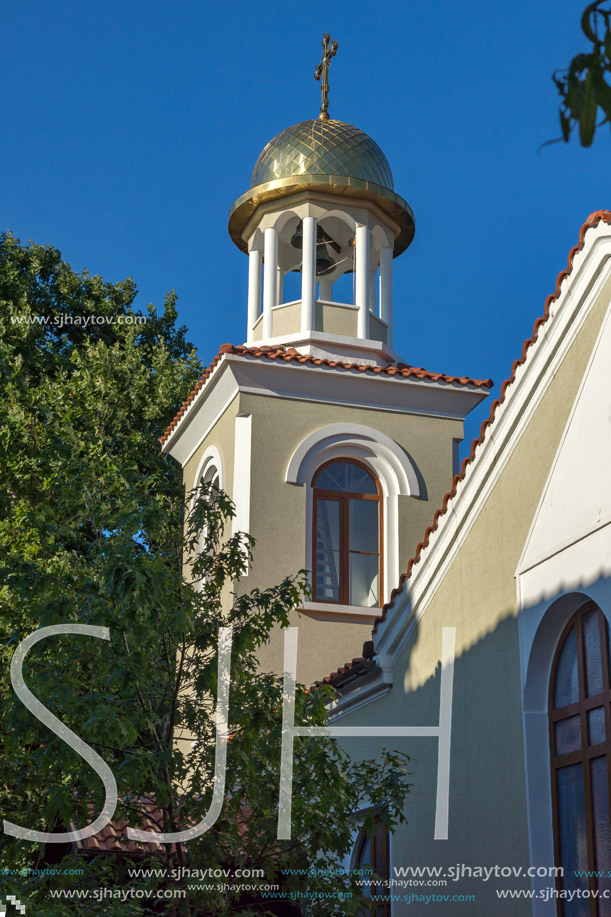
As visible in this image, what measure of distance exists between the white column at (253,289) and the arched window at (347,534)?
313 centimetres

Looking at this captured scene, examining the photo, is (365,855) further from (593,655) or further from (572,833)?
(593,655)

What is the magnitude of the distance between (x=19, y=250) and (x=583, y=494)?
20213mm

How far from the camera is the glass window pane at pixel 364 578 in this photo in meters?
15.3

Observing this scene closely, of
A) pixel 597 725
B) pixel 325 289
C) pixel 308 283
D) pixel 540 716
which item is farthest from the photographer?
pixel 325 289

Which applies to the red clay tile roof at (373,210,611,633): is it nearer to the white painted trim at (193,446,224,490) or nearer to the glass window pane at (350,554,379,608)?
the glass window pane at (350,554,379,608)

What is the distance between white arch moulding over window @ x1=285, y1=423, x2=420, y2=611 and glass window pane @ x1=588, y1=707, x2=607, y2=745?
295 inches

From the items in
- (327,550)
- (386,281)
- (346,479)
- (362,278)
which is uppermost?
(386,281)

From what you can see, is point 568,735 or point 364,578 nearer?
point 568,735

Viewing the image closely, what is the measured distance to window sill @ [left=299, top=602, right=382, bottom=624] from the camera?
14.5 metres

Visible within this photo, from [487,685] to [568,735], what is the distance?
44.3 inches

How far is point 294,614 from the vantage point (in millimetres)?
14531

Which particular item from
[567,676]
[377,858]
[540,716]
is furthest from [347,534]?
[567,676]

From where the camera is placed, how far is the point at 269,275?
17.1m

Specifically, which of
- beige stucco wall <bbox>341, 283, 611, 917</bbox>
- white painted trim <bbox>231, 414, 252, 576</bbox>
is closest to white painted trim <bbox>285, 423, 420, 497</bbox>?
white painted trim <bbox>231, 414, 252, 576</bbox>
